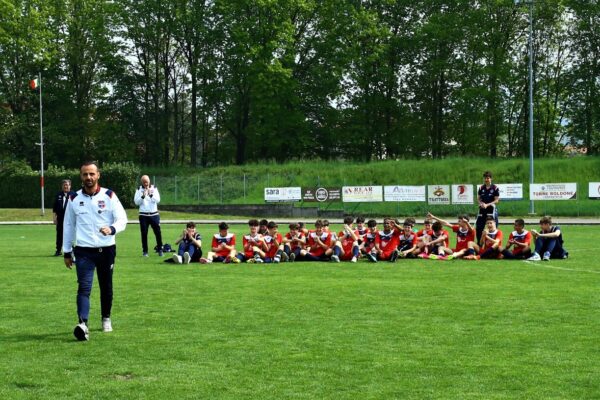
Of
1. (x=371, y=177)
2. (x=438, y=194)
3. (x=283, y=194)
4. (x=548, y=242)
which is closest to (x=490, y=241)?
(x=548, y=242)

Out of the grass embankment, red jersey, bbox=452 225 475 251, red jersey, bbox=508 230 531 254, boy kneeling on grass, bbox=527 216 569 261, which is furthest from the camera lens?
the grass embankment

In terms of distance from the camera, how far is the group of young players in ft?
60.4

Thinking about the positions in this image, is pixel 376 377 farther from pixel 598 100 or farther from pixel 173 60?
pixel 173 60

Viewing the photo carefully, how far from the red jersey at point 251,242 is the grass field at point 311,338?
3532 millimetres

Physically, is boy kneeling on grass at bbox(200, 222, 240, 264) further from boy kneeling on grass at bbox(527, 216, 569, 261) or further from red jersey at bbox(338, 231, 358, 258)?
boy kneeling on grass at bbox(527, 216, 569, 261)

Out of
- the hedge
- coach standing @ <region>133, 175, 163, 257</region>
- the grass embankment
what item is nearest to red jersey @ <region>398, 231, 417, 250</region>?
coach standing @ <region>133, 175, 163, 257</region>

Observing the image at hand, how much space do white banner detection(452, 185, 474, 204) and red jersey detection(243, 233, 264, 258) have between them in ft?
87.9

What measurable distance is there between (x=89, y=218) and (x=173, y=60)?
201 feet

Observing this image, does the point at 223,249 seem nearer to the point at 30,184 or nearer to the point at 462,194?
the point at 462,194

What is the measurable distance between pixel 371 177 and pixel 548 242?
34282 millimetres

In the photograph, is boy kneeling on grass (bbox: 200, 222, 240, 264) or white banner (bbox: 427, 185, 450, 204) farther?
white banner (bbox: 427, 185, 450, 204)

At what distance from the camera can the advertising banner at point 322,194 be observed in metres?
46.0

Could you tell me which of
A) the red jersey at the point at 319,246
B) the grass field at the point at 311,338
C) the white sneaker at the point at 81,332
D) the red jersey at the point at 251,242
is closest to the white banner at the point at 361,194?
the red jersey at the point at 319,246

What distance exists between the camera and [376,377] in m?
6.71
